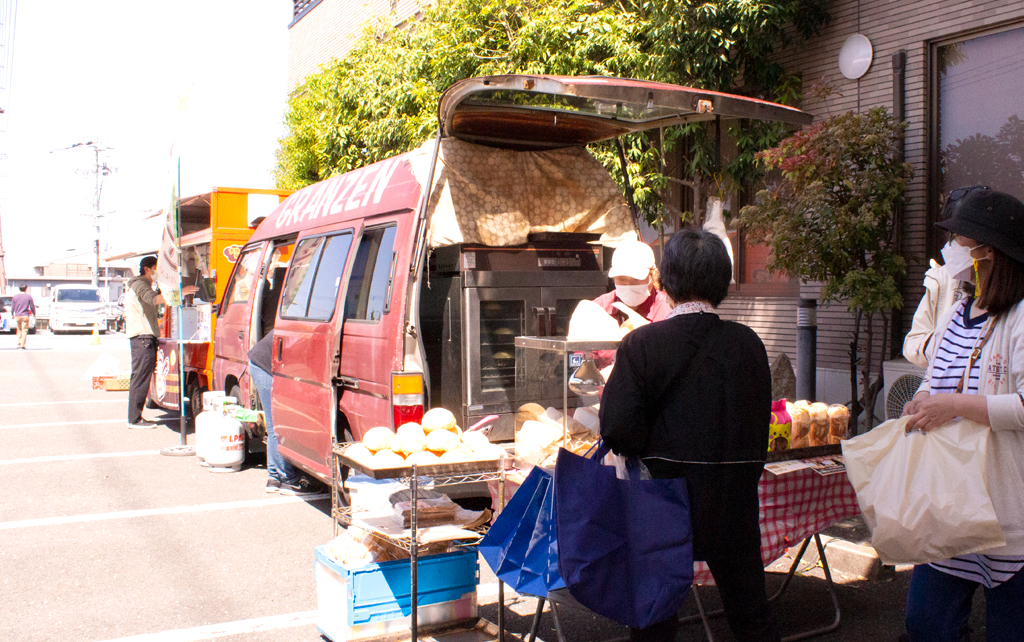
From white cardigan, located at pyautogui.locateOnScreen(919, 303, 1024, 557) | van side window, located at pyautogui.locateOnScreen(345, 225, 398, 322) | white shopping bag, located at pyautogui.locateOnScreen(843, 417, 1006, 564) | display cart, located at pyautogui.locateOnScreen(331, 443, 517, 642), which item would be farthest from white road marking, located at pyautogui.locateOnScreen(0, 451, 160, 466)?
white cardigan, located at pyautogui.locateOnScreen(919, 303, 1024, 557)

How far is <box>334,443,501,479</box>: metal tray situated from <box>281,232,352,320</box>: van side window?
208 cm

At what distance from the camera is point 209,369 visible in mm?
9289

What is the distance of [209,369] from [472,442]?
19.9 ft

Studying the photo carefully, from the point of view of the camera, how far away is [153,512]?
21.4ft

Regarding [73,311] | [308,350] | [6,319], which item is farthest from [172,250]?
[6,319]

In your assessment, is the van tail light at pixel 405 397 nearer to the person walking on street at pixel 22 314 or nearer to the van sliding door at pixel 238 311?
the van sliding door at pixel 238 311

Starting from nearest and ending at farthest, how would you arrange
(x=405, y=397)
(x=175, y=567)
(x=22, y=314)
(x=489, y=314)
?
(x=405, y=397) → (x=489, y=314) → (x=175, y=567) → (x=22, y=314)

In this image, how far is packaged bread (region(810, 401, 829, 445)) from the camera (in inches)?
154

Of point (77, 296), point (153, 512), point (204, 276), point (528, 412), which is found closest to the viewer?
point (528, 412)

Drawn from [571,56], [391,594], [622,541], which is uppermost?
[571,56]

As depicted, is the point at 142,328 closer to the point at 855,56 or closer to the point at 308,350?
the point at 308,350

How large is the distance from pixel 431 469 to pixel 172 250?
20.7 feet

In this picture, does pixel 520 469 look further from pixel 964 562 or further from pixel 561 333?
pixel 964 562

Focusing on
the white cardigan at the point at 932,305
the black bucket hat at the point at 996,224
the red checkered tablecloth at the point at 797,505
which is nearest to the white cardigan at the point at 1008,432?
the black bucket hat at the point at 996,224
